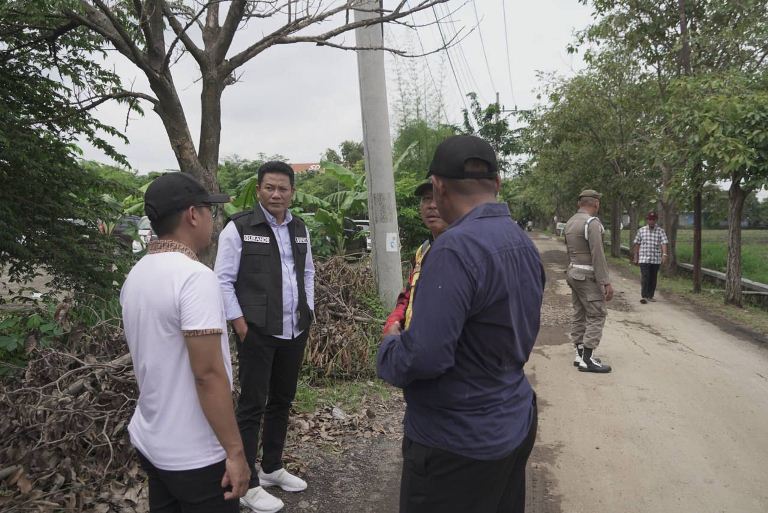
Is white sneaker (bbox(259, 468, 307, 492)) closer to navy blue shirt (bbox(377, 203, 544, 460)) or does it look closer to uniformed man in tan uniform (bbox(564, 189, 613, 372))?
navy blue shirt (bbox(377, 203, 544, 460))

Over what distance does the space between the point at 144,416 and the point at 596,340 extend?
518cm

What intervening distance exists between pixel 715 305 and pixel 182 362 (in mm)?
11499

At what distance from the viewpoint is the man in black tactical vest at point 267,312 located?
3.24 meters

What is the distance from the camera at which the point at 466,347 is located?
1853mm

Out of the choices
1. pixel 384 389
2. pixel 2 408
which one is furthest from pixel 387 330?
pixel 384 389

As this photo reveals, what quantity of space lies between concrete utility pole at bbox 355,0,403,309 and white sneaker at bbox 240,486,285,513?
346 cm

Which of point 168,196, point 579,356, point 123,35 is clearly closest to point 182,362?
point 168,196

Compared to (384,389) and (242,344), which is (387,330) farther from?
(384,389)

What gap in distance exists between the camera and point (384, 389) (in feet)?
17.7

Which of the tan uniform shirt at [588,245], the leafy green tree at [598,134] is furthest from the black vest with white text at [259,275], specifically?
the leafy green tree at [598,134]

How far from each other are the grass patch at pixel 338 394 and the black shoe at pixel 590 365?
2294mm

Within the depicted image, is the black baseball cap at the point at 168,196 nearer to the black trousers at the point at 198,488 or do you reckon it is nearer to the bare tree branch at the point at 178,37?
the black trousers at the point at 198,488

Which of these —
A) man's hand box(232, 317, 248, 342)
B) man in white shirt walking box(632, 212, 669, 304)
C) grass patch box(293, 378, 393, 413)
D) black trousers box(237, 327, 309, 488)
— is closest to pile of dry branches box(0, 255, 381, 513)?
black trousers box(237, 327, 309, 488)

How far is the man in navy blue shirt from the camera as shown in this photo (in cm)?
176
